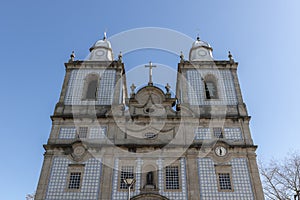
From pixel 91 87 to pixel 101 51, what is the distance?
4789 millimetres

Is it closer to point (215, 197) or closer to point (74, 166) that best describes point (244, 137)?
point (215, 197)

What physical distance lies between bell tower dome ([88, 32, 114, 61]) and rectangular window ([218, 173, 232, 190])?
14722mm

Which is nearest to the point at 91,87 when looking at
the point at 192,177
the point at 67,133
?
the point at 67,133

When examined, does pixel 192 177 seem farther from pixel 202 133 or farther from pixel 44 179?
pixel 44 179

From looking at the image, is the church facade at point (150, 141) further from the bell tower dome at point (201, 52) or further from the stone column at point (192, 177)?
the bell tower dome at point (201, 52)

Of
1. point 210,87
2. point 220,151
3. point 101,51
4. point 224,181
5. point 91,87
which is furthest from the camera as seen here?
point 101,51

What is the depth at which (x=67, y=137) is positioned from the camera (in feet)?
69.3

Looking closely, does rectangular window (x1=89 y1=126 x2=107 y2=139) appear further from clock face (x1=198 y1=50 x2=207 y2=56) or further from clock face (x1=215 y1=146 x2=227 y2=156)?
clock face (x1=198 y1=50 x2=207 y2=56)

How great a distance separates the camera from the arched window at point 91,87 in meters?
24.6

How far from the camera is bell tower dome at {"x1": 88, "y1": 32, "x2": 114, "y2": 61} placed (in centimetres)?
2795

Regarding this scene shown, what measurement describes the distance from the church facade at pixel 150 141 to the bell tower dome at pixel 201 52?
225cm

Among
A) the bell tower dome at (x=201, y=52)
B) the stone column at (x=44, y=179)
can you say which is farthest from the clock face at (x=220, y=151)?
the stone column at (x=44, y=179)

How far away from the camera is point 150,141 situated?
20.7 meters

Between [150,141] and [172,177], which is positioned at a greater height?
[150,141]
